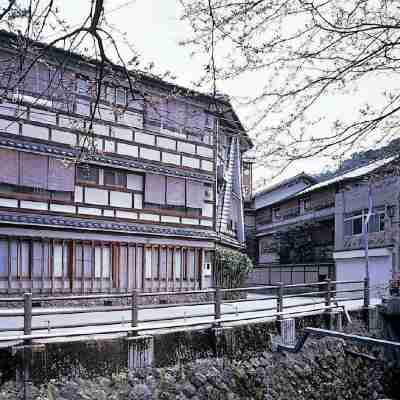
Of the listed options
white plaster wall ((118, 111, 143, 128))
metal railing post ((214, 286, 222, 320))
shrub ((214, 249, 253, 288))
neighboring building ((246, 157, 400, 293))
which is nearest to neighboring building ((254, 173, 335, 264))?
neighboring building ((246, 157, 400, 293))

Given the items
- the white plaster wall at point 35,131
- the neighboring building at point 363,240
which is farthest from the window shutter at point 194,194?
the neighboring building at point 363,240

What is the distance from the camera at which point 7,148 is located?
14.8m

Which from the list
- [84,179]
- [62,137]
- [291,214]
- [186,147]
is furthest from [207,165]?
[291,214]

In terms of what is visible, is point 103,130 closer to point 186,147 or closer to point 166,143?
point 166,143

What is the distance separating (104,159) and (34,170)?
86.4 inches

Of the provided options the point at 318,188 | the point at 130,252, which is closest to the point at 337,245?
the point at 318,188

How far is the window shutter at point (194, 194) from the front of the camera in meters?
19.2

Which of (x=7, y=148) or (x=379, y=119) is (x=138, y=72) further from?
(x=7, y=148)

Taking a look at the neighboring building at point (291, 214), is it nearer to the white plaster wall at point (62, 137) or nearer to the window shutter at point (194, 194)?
the window shutter at point (194, 194)

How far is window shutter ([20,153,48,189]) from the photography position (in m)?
15.2

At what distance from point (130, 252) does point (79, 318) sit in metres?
4.77

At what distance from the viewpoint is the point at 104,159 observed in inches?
653

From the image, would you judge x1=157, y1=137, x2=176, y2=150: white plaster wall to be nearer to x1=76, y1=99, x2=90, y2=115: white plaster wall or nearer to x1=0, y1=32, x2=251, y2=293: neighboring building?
x1=0, y1=32, x2=251, y2=293: neighboring building

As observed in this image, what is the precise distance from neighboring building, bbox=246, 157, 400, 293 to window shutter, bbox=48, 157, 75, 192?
9.09 meters
